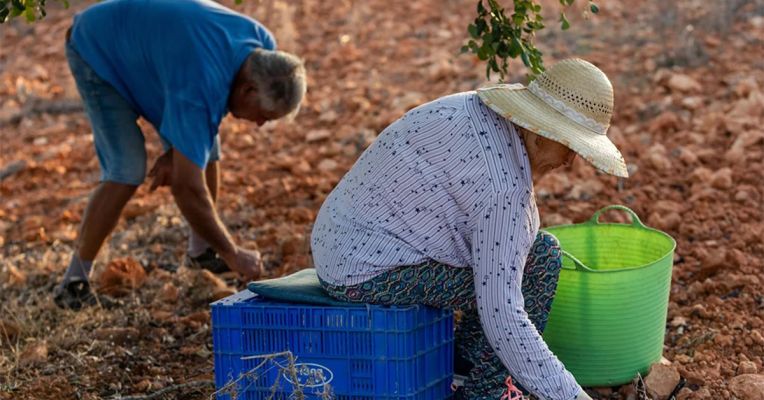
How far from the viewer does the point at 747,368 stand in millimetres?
3451

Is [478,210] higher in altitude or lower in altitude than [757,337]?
higher

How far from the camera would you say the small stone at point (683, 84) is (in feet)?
21.2

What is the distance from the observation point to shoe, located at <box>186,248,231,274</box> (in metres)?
4.89

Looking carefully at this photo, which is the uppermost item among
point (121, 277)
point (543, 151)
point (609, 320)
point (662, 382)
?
point (543, 151)

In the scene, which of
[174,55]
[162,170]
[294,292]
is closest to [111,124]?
[162,170]

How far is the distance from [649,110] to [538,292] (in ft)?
11.5

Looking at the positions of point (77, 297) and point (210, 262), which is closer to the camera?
point (77, 297)

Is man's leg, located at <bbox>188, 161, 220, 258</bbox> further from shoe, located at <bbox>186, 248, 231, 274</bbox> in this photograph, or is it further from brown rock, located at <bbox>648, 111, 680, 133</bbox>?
brown rock, located at <bbox>648, 111, 680, 133</bbox>

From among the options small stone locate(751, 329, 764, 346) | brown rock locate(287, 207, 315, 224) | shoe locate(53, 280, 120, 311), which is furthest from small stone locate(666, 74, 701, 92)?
shoe locate(53, 280, 120, 311)

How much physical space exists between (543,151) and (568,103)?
14 centimetres

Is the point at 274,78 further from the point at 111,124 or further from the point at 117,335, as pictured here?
the point at 117,335

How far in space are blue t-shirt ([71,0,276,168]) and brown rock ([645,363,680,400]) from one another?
5.63ft

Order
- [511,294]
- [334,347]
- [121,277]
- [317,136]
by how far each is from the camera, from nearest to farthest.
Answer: [511,294]
[334,347]
[121,277]
[317,136]

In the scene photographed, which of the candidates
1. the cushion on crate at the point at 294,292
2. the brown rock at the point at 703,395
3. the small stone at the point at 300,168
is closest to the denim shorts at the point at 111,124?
the cushion on crate at the point at 294,292
